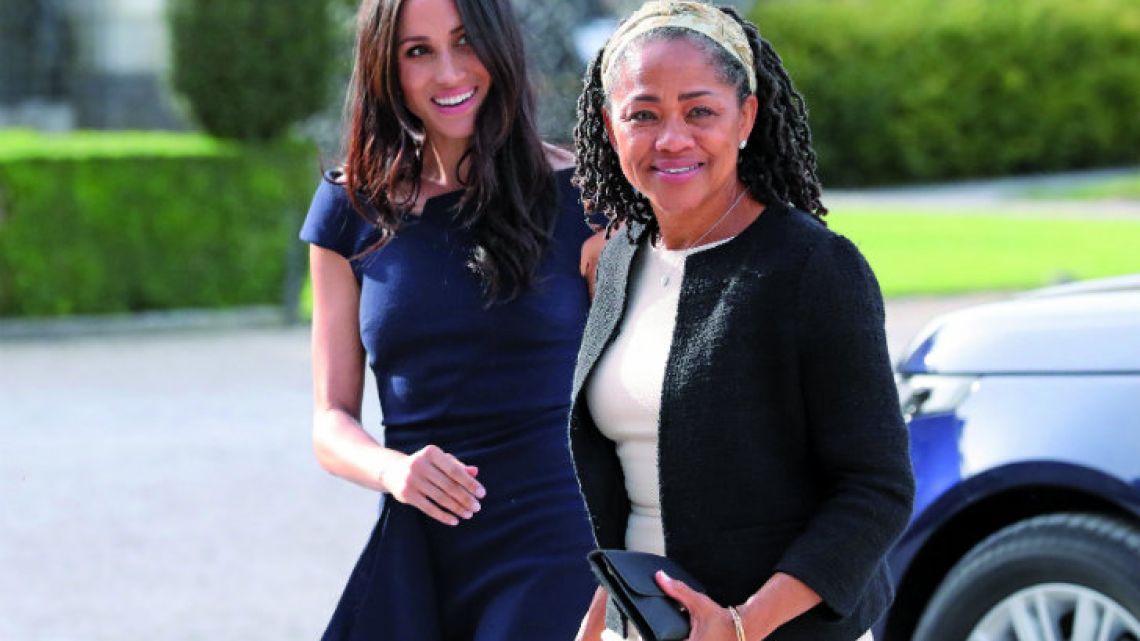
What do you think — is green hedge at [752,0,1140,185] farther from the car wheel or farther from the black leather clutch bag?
the black leather clutch bag

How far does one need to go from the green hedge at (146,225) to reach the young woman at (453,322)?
1067 cm

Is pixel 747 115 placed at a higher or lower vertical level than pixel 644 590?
higher

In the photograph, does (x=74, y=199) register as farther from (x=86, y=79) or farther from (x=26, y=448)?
(x=86, y=79)

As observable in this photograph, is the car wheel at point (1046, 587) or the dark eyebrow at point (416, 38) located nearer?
the dark eyebrow at point (416, 38)

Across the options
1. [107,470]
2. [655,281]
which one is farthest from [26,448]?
[655,281]

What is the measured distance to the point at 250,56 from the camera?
1375cm

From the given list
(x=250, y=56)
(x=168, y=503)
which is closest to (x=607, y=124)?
(x=168, y=503)

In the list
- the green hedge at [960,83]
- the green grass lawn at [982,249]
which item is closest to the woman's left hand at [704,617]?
the green grass lawn at [982,249]

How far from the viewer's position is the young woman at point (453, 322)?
3.13 meters

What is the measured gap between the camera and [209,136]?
14.3 meters

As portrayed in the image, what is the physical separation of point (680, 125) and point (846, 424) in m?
0.40

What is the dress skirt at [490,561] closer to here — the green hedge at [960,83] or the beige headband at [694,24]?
the beige headband at [694,24]

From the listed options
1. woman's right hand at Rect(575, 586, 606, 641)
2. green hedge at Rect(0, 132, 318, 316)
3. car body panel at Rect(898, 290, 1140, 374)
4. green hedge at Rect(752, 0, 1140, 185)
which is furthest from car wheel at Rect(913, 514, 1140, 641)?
green hedge at Rect(752, 0, 1140, 185)

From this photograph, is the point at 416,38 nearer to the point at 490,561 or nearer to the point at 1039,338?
the point at 490,561
